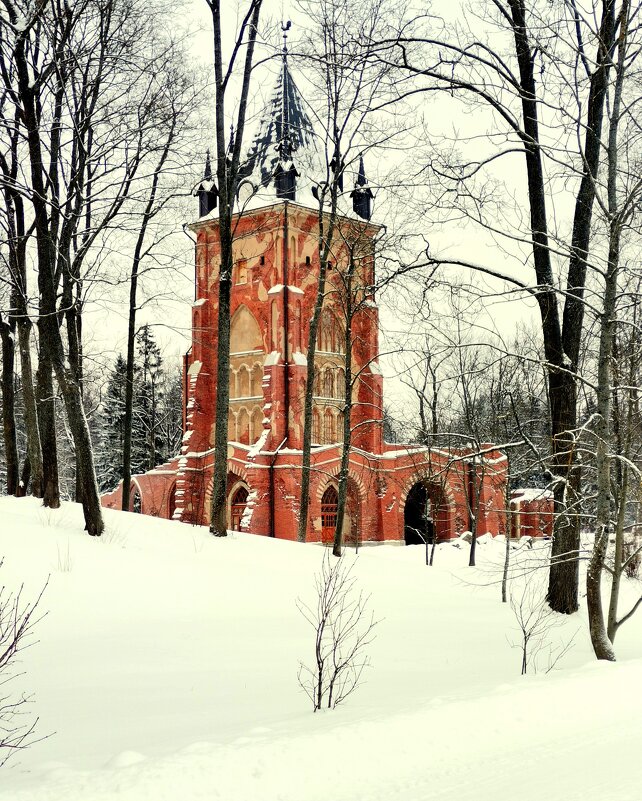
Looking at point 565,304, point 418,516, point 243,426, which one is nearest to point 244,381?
point 243,426

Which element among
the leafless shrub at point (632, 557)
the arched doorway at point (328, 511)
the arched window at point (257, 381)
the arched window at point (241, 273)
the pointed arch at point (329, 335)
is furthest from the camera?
the arched window at point (257, 381)

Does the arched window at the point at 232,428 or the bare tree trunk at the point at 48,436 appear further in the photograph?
the arched window at the point at 232,428

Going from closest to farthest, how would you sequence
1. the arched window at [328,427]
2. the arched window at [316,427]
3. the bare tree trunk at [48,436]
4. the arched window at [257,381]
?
the bare tree trunk at [48,436] < the arched window at [316,427] < the arched window at [328,427] < the arched window at [257,381]

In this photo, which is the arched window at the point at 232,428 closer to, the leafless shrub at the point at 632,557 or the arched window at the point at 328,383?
the arched window at the point at 328,383

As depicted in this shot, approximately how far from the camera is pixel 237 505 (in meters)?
34.7

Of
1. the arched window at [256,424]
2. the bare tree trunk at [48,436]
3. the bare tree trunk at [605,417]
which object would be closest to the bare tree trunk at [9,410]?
the bare tree trunk at [48,436]

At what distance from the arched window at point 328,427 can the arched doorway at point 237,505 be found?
4.14m

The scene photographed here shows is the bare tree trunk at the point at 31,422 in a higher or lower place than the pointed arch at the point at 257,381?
lower

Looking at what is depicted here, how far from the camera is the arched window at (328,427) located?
35656mm

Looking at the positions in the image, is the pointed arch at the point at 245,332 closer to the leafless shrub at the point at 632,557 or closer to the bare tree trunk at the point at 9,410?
the bare tree trunk at the point at 9,410

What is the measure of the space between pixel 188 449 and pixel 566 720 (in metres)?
31.6

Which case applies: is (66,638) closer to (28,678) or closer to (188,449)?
(28,678)

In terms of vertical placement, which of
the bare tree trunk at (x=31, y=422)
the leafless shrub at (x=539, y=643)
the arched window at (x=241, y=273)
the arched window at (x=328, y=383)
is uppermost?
the arched window at (x=241, y=273)

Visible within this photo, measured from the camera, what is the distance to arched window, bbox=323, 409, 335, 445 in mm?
35656
